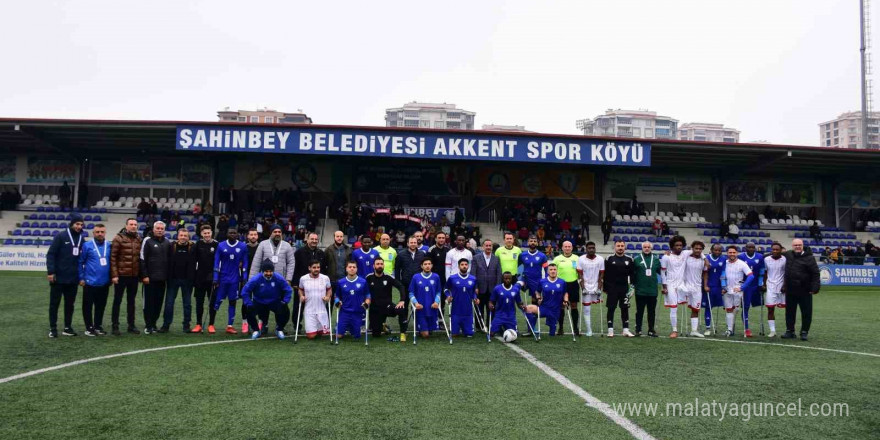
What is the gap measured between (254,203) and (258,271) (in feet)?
72.8

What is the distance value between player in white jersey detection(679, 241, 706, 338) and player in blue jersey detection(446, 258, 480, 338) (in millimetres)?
4234

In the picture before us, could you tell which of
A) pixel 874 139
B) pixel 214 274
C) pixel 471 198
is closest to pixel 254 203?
pixel 471 198

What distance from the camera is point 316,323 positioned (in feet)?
34.2

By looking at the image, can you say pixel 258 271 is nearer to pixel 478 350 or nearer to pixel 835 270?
pixel 478 350

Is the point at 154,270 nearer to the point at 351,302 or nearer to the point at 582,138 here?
the point at 351,302

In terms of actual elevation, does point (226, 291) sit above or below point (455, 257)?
below

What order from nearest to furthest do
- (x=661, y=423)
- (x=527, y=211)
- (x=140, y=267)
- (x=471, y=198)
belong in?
(x=661, y=423) < (x=140, y=267) < (x=527, y=211) < (x=471, y=198)

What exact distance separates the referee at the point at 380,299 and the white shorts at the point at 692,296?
5.41 m

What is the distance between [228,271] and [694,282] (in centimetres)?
884

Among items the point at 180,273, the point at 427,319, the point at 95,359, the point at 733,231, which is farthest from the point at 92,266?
the point at 733,231

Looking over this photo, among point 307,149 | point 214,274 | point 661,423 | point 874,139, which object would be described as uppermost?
point 874,139

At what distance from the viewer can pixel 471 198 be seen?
108 ft

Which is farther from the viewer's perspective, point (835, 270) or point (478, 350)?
point (835, 270)

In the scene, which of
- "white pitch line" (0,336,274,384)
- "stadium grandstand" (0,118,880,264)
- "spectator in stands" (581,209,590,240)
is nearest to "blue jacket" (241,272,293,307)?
"white pitch line" (0,336,274,384)
